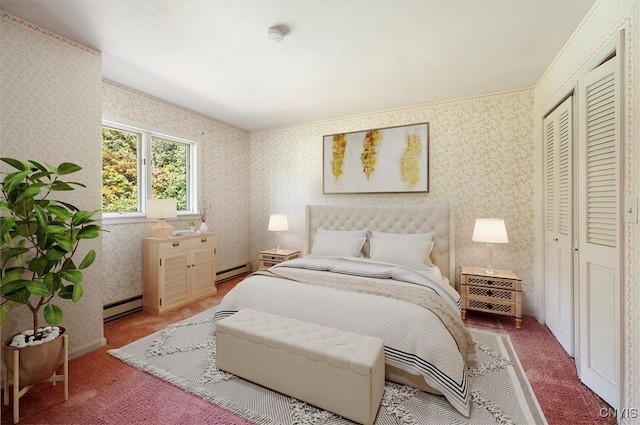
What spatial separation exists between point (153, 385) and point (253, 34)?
108 inches

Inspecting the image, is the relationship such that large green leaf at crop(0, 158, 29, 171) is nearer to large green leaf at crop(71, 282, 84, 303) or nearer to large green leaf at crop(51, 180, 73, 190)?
large green leaf at crop(51, 180, 73, 190)

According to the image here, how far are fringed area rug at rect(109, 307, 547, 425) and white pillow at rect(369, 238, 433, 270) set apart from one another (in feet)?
3.14

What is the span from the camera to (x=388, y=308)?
6.28 ft

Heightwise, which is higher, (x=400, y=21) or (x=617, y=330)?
(x=400, y=21)

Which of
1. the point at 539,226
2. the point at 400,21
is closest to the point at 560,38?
the point at 400,21

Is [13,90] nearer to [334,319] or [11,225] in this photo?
[11,225]

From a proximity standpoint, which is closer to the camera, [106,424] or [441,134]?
[106,424]

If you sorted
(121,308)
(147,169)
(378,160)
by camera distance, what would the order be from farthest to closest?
(378,160) → (147,169) → (121,308)

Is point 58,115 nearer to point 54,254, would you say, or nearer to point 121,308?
point 54,254

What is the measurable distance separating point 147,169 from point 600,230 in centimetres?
447

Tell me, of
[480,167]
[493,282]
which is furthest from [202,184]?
[493,282]

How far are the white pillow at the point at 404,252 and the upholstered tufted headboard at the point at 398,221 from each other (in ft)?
1.03

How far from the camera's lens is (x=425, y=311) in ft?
6.11

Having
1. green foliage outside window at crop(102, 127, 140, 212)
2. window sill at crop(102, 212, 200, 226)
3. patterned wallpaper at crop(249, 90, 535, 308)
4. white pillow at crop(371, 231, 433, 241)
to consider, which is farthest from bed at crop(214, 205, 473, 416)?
green foliage outside window at crop(102, 127, 140, 212)
